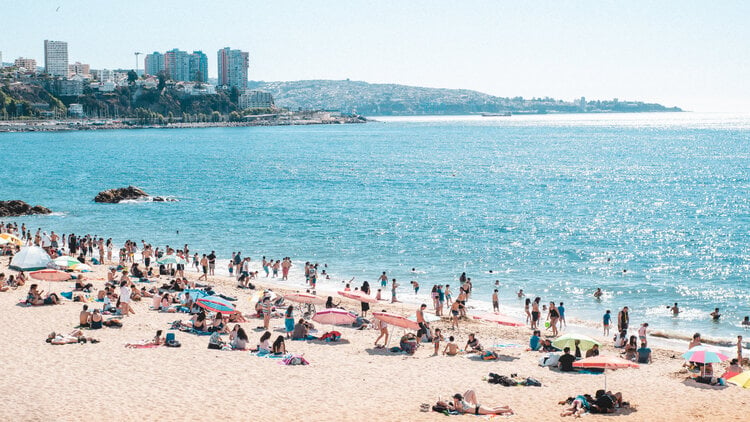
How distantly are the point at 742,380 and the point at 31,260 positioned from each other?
2361 cm

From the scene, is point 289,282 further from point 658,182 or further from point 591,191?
point 658,182

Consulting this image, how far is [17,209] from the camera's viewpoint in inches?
1950

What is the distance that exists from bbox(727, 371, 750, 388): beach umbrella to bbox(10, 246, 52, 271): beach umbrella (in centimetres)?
2306

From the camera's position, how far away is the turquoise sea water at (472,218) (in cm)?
3203

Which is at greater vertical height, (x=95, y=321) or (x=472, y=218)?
(x=95, y=321)

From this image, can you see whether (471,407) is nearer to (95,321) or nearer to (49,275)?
(95,321)


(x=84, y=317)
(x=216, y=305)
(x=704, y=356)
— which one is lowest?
(x=84, y=317)

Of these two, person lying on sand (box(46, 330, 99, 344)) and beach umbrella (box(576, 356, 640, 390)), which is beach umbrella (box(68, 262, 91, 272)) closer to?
person lying on sand (box(46, 330, 99, 344))

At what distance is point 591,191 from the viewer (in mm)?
68375

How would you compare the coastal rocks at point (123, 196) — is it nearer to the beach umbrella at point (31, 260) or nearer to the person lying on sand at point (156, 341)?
the beach umbrella at point (31, 260)

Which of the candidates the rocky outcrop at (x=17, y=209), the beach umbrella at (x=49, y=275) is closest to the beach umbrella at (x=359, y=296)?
the beach umbrella at (x=49, y=275)

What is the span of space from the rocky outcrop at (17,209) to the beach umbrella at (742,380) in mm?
46394

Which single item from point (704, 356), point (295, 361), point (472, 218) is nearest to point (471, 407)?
point (295, 361)

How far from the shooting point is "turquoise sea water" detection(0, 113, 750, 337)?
3203cm
